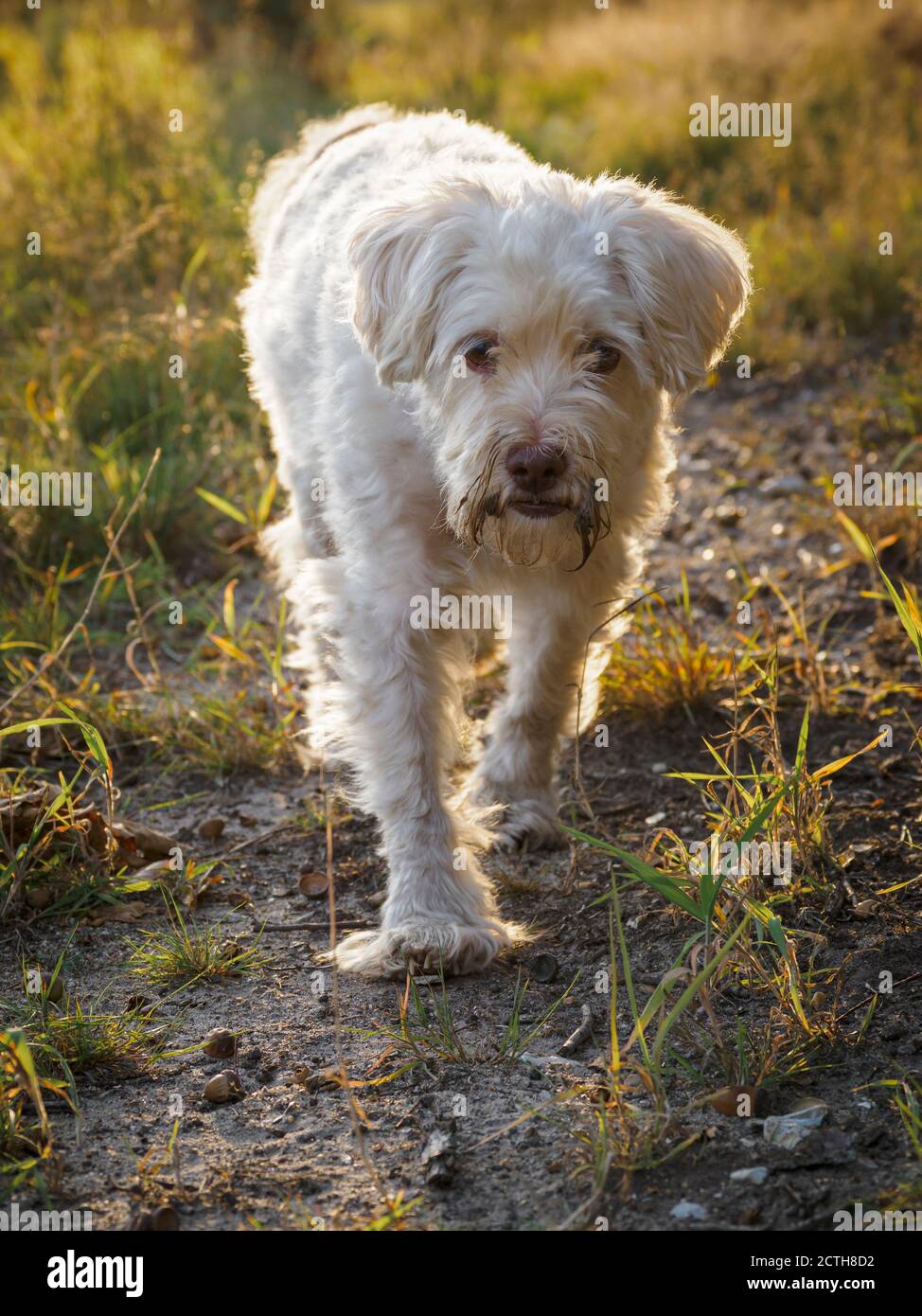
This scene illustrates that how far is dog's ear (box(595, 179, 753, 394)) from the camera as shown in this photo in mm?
3547

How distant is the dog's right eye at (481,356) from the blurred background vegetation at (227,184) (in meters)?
1.68

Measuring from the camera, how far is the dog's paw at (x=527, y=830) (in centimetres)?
430

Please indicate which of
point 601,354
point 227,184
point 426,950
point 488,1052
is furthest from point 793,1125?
point 227,184

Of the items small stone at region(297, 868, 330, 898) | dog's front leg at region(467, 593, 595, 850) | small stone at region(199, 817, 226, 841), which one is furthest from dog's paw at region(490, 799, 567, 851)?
small stone at region(199, 817, 226, 841)

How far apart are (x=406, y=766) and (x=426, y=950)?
1.75 ft

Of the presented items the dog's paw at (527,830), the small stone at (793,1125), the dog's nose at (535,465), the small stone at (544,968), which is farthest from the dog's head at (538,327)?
the small stone at (793,1125)

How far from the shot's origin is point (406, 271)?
3615 mm

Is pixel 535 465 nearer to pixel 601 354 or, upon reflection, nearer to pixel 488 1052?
pixel 601 354

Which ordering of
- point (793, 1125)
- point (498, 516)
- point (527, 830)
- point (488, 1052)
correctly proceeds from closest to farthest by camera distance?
point (793, 1125) < point (488, 1052) < point (498, 516) < point (527, 830)

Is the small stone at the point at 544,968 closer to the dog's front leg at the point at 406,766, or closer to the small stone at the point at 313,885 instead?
the dog's front leg at the point at 406,766

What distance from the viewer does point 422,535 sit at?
382cm

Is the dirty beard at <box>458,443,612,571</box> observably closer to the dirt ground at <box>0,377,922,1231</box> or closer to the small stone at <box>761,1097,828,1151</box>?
the dirt ground at <box>0,377,922,1231</box>

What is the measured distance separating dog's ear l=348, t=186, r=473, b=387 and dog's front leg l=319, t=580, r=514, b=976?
65cm
